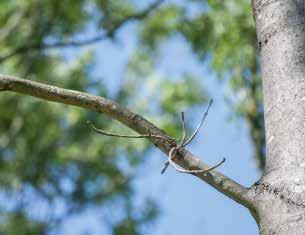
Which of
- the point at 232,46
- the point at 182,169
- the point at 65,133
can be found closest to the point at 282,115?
the point at 182,169

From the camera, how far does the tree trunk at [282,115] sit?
5.27 ft

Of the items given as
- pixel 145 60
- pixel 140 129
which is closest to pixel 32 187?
pixel 145 60

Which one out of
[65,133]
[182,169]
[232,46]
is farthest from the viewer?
[65,133]

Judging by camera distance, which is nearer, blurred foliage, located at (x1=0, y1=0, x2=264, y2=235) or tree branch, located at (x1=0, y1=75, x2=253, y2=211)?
tree branch, located at (x1=0, y1=75, x2=253, y2=211)

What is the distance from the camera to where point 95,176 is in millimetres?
8086

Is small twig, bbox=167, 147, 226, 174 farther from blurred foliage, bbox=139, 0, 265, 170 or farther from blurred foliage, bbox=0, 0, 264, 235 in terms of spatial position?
blurred foliage, bbox=0, 0, 264, 235

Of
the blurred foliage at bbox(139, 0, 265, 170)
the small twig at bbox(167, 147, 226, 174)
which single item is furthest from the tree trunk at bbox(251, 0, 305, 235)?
the blurred foliage at bbox(139, 0, 265, 170)

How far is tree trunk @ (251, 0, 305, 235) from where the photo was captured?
1.61 m

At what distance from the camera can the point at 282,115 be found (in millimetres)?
1738

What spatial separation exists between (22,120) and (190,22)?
3.07m

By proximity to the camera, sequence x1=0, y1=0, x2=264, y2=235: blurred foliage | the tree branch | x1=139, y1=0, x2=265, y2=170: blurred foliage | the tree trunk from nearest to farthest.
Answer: the tree trunk, the tree branch, x1=139, y1=0, x2=265, y2=170: blurred foliage, x1=0, y1=0, x2=264, y2=235: blurred foliage

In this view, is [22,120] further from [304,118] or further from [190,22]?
[304,118]

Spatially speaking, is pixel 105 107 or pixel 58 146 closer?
pixel 105 107

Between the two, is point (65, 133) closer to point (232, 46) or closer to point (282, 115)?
point (232, 46)
